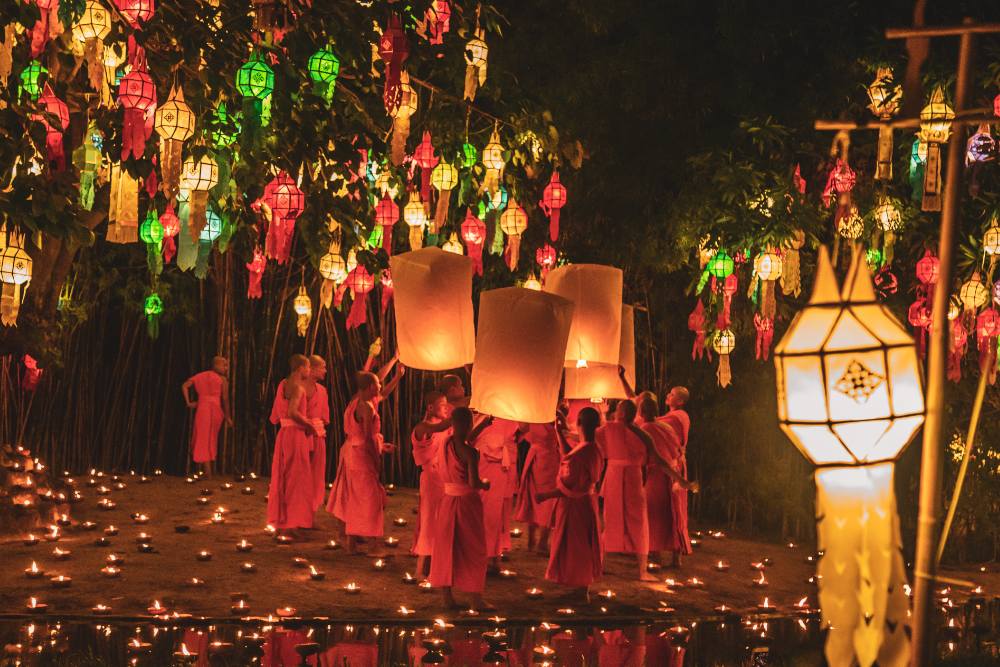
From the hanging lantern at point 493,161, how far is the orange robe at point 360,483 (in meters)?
1.76

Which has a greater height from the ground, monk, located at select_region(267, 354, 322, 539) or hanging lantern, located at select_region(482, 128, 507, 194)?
hanging lantern, located at select_region(482, 128, 507, 194)

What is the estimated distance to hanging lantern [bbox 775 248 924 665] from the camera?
3.43m

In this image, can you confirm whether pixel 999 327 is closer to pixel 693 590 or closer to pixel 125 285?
pixel 693 590

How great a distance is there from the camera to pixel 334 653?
20.2 ft

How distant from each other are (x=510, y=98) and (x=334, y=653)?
435 cm

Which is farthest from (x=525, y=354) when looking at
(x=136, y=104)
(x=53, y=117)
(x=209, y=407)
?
(x=209, y=407)

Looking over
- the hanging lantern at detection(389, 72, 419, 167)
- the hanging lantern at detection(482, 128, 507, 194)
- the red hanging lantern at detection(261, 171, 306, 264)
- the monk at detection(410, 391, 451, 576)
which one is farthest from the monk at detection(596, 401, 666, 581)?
the red hanging lantern at detection(261, 171, 306, 264)

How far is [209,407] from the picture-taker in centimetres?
1266

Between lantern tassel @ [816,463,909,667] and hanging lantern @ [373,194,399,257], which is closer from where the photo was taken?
lantern tassel @ [816,463,909,667]

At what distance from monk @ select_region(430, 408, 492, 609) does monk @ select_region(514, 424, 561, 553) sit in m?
1.59

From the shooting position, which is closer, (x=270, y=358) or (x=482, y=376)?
(x=482, y=376)

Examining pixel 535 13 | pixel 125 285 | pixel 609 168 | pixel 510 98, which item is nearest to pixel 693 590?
pixel 510 98

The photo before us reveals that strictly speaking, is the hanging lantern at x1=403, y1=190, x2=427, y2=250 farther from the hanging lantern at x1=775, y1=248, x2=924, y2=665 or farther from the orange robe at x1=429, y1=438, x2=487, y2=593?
the hanging lantern at x1=775, y1=248, x2=924, y2=665

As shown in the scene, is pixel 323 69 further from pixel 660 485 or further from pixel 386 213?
pixel 660 485
